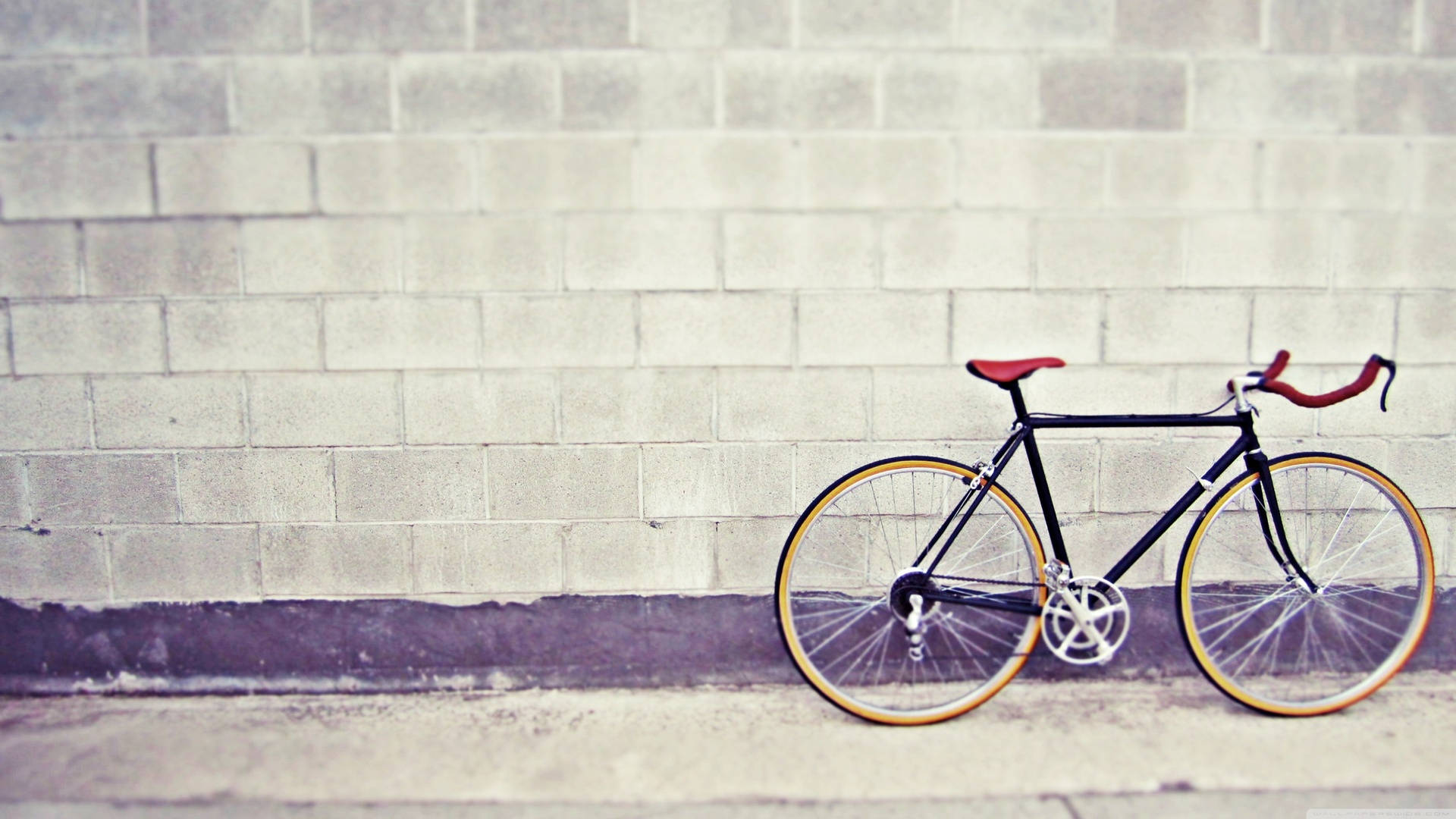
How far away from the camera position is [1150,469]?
2947 millimetres

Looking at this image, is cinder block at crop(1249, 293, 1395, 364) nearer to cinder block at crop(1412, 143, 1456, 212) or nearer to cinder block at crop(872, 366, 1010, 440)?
cinder block at crop(1412, 143, 1456, 212)

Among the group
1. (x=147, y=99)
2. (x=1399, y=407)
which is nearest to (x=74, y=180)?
(x=147, y=99)

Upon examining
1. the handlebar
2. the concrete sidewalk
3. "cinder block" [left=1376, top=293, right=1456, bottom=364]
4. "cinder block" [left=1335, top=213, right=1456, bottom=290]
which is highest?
"cinder block" [left=1335, top=213, right=1456, bottom=290]

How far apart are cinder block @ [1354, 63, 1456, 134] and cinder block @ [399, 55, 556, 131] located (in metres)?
2.70

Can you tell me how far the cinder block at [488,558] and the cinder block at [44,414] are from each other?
1.19 m

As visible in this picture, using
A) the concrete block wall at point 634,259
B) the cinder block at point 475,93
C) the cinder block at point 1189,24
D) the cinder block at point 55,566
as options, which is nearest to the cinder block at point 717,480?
the concrete block wall at point 634,259

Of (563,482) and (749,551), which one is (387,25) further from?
(749,551)

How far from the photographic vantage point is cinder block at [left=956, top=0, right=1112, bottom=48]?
2.80 m

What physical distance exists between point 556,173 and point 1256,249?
2.36m

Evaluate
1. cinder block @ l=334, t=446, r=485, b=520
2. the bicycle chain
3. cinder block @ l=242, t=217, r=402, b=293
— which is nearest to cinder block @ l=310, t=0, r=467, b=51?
cinder block @ l=242, t=217, r=402, b=293

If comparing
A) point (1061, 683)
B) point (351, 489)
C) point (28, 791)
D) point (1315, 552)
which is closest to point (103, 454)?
point (351, 489)

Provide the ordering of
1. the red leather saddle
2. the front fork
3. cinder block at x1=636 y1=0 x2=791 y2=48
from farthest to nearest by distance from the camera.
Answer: cinder block at x1=636 y1=0 x2=791 y2=48
the front fork
the red leather saddle

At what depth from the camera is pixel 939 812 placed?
227 centimetres

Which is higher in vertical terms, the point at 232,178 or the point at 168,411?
the point at 232,178
